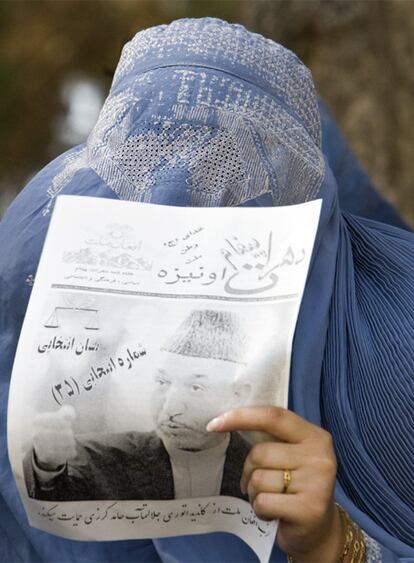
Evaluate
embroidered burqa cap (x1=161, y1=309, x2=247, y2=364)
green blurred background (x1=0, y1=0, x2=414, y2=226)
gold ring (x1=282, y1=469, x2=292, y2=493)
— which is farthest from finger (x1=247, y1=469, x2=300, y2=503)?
green blurred background (x1=0, y1=0, x2=414, y2=226)

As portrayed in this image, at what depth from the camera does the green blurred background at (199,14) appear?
11.6 ft

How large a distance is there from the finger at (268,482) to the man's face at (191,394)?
0.07 m

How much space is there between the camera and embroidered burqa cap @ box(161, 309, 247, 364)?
45.1 inches

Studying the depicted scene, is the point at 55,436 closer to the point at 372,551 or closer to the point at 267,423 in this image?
the point at 267,423

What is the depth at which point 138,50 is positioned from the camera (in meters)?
1.69

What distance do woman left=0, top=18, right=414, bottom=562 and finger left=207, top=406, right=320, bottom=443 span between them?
0.78 feet

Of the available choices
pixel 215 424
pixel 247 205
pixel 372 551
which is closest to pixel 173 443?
pixel 215 424

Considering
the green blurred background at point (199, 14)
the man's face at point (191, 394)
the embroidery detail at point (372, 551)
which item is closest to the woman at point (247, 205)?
the embroidery detail at point (372, 551)

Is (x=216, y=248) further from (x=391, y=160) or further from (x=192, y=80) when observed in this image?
(x=391, y=160)

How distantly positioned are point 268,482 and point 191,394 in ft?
0.43

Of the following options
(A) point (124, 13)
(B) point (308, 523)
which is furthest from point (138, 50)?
(A) point (124, 13)

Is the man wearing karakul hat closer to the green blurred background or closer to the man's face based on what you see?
the man's face

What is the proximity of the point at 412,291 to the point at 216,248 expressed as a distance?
0.55 metres

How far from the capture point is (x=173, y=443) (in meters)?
1.17
